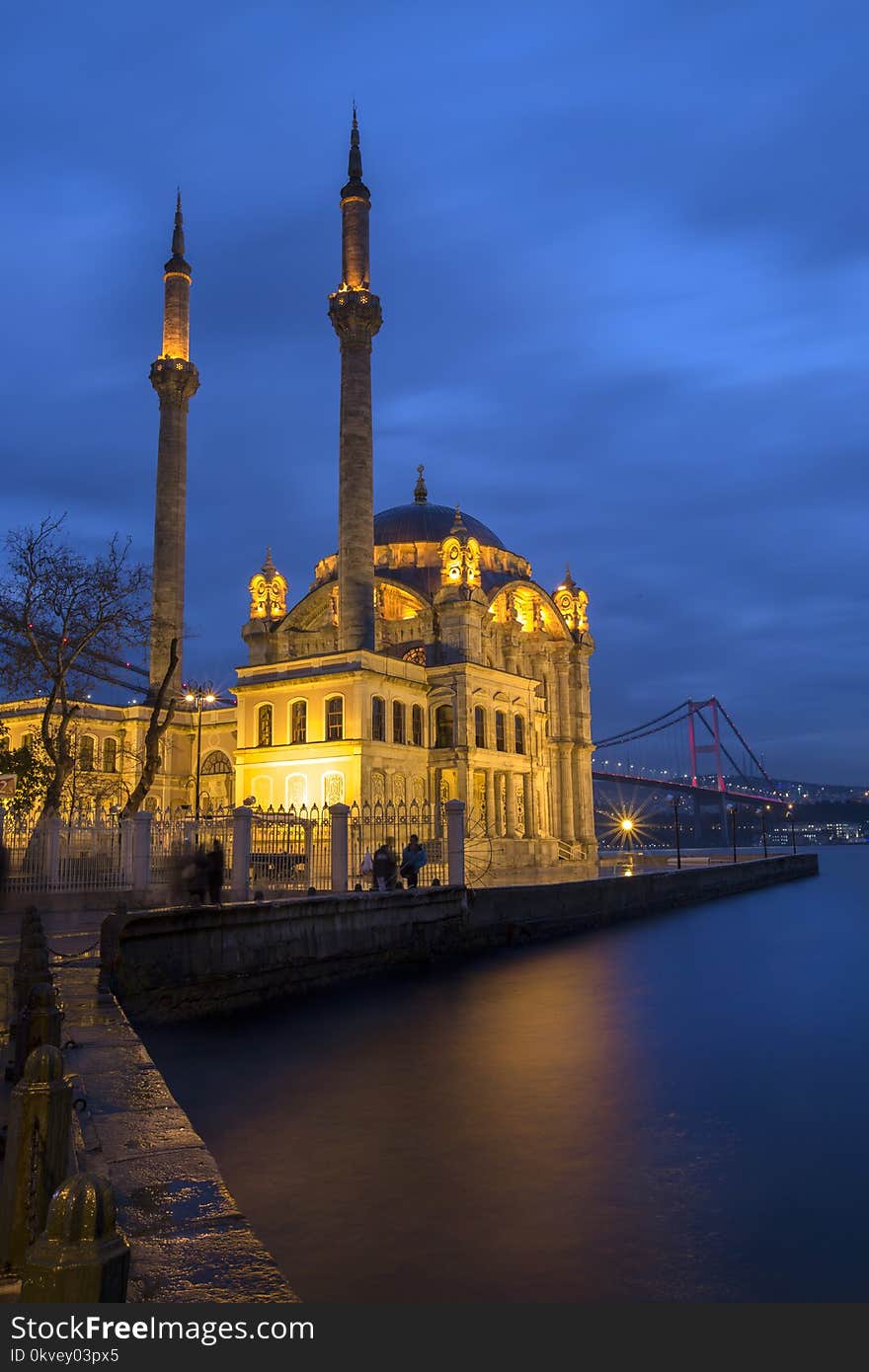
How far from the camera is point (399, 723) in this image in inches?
1467

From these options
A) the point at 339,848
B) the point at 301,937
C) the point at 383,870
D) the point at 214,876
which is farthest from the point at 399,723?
the point at 301,937

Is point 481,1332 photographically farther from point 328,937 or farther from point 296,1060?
point 328,937

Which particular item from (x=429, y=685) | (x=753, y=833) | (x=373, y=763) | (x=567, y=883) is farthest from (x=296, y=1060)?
(x=753, y=833)

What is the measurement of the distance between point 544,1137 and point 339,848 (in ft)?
33.7

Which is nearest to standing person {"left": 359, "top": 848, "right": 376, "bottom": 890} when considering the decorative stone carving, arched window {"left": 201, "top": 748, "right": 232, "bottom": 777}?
arched window {"left": 201, "top": 748, "right": 232, "bottom": 777}

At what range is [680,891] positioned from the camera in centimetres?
3291

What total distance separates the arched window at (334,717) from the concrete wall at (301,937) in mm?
12877

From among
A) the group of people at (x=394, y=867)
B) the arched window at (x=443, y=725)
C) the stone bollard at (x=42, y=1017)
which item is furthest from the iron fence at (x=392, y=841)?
the arched window at (x=443, y=725)

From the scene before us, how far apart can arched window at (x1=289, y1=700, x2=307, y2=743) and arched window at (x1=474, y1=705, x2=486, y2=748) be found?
7189mm

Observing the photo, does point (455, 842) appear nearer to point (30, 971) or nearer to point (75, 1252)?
point (30, 971)

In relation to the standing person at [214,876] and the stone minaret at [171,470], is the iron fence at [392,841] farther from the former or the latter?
the stone minaret at [171,470]

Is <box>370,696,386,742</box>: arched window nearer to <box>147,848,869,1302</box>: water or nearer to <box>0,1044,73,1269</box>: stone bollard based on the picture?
<box>147,848,869,1302</box>: water

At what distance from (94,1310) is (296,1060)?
811 centimetres

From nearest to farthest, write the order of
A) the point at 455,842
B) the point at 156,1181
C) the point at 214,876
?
the point at 156,1181 → the point at 214,876 → the point at 455,842
